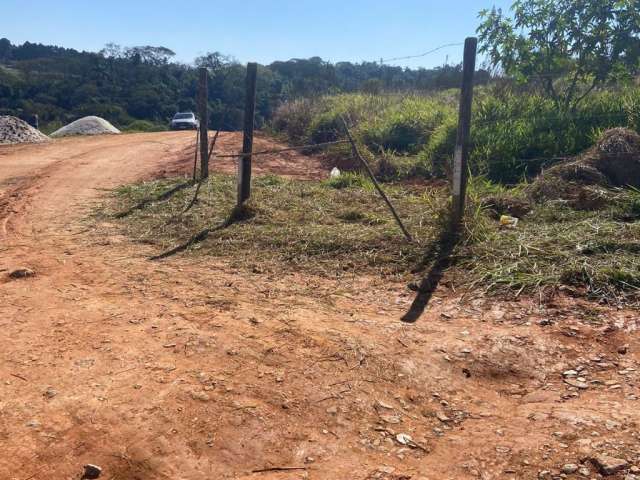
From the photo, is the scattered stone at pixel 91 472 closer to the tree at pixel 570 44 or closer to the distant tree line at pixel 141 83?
the tree at pixel 570 44

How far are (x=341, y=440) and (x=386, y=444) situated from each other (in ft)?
0.75

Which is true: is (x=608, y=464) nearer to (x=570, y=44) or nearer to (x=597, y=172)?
(x=597, y=172)

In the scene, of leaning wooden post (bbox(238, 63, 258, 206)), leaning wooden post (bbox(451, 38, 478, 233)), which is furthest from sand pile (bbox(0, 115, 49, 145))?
leaning wooden post (bbox(451, 38, 478, 233))

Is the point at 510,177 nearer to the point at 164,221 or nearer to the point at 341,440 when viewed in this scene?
the point at 164,221

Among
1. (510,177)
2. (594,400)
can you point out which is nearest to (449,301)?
(594,400)

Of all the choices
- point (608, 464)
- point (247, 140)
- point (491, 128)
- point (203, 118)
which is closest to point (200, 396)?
point (608, 464)

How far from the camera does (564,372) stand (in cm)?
344

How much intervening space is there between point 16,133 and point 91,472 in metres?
16.6

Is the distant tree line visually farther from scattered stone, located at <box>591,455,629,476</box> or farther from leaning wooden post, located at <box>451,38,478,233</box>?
scattered stone, located at <box>591,455,629,476</box>

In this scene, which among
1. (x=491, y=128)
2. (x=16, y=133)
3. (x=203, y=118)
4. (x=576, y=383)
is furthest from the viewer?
(x=16, y=133)

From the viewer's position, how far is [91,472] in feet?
8.58

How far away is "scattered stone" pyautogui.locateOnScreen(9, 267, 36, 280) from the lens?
5102 millimetres

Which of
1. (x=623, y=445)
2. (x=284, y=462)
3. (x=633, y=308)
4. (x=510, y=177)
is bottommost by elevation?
(x=284, y=462)

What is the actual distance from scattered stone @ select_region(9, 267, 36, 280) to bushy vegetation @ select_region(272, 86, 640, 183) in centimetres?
604
